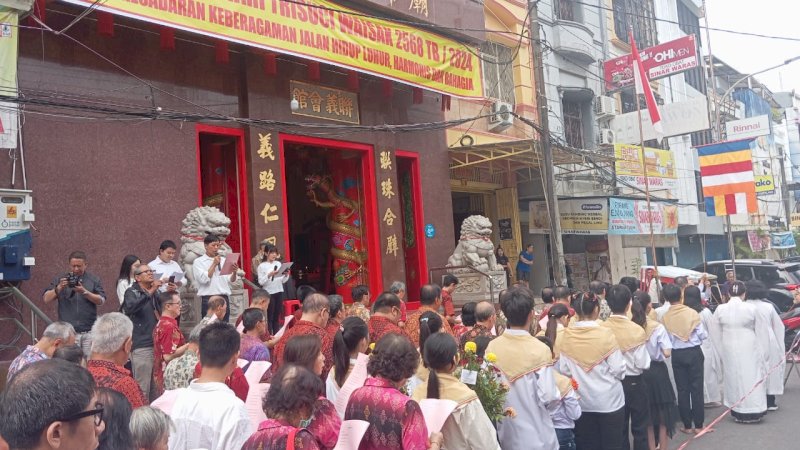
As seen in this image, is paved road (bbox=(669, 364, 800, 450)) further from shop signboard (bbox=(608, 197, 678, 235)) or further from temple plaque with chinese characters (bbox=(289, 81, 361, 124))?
shop signboard (bbox=(608, 197, 678, 235))

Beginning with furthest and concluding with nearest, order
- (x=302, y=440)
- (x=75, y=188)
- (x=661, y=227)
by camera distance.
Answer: (x=661, y=227) < (x=75, y=188) < (x=302, y=440)

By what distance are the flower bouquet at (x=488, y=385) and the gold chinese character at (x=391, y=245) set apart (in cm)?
820

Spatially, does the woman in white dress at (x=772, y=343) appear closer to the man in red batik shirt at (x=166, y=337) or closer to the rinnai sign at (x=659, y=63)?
the man in red batik shirt at (x=166, y=337)

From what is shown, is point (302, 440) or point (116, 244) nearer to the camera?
point (302, 440)

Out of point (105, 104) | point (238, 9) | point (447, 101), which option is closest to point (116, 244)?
point (105, 104)

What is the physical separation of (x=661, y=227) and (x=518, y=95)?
5546 millimetres

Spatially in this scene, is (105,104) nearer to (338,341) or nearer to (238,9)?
(238,9)

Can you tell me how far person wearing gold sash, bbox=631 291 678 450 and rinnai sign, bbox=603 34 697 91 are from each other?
12.2 metres

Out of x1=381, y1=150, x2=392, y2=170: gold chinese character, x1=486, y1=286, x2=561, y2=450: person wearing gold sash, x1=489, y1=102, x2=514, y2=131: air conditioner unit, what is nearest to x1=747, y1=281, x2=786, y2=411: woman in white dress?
x1=486, y1=286, x2=561, y2=450: person wearing gold sash

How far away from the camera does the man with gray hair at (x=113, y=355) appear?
3230 mm

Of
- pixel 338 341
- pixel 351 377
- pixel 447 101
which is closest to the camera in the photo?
pixel 351 377

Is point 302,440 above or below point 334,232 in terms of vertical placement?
below

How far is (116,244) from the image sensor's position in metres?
8.43

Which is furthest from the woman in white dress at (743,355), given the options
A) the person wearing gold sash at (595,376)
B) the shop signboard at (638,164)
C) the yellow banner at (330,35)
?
the shop signboard at (638,164)
